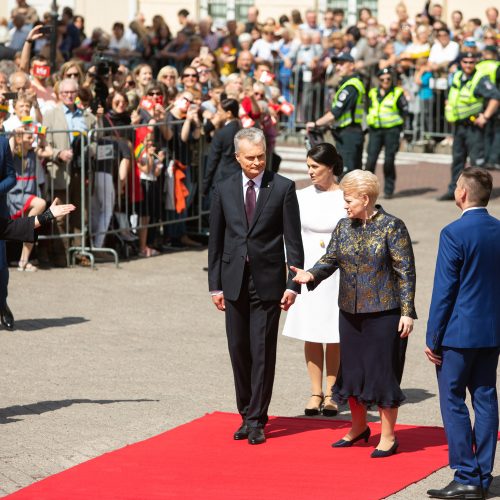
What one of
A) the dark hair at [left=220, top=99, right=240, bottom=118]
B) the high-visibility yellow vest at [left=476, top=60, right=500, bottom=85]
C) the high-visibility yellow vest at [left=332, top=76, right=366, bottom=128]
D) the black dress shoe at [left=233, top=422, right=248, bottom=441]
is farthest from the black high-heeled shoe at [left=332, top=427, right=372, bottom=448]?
Result: the high-visibility yellow vest at [left=476, top=60, right=500, bottom=85]

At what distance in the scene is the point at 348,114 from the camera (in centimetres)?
1719

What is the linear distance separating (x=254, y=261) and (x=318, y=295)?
106cm

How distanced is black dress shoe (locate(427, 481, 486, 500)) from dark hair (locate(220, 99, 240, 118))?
7.61m

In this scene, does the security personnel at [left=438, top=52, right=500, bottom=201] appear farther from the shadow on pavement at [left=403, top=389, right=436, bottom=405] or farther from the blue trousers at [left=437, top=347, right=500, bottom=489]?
the blue trousers at [left=437, top=347, right=500, bottom=489]

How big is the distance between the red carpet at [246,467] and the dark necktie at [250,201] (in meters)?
1.38

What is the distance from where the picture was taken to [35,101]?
14.1 meters

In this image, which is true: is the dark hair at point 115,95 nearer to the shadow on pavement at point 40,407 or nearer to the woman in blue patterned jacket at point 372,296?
the shadow on pavement at point 40,407

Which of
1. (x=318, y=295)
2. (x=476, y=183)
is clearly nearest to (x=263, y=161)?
(x=318, y=295)

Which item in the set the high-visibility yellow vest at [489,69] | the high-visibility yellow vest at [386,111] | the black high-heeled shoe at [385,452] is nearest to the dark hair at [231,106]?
the high-visibility yellow vest at [386,111]

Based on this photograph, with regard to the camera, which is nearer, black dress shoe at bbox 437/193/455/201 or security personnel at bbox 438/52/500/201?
security personnel at bbox 438/52/500/201

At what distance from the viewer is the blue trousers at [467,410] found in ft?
23.8

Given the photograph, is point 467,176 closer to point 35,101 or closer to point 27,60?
point 35,101

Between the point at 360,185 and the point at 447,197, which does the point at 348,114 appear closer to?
the point at 447,197

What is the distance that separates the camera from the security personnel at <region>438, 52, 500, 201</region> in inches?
753
